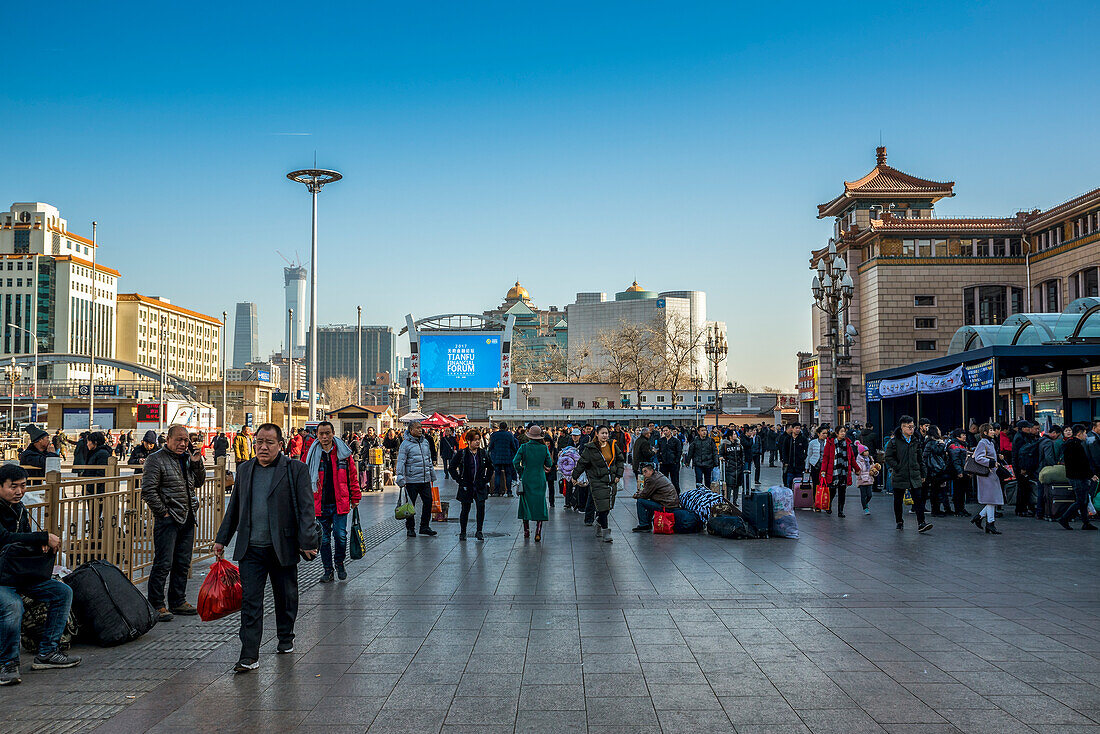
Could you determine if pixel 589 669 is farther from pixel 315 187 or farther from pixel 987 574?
pixel 315 187

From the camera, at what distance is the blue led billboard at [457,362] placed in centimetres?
6012

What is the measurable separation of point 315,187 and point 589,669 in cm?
2320

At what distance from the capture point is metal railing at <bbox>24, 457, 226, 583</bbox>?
24.6 feet

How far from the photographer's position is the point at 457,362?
60.4m

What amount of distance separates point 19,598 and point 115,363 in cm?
7468

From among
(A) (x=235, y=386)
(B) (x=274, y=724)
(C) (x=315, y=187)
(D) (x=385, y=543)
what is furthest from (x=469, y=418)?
(B) (x=274, y=724)

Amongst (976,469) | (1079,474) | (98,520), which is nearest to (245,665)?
(98,520)

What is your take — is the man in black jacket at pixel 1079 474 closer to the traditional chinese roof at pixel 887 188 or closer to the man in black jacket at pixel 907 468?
the man in black jacket at pixel 907 468

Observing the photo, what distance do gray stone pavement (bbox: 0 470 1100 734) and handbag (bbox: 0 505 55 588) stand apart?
2.12 feet

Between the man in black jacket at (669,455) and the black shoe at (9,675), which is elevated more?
the man in black jacket at (669,455)

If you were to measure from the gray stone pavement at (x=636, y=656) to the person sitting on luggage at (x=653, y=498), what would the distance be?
307 cm

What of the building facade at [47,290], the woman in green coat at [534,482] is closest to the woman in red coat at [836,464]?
the woman in green coat at [534,482]

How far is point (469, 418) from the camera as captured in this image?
205 feet

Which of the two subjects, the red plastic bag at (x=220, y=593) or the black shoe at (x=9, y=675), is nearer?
the black shoe at (x=9, y=675)
